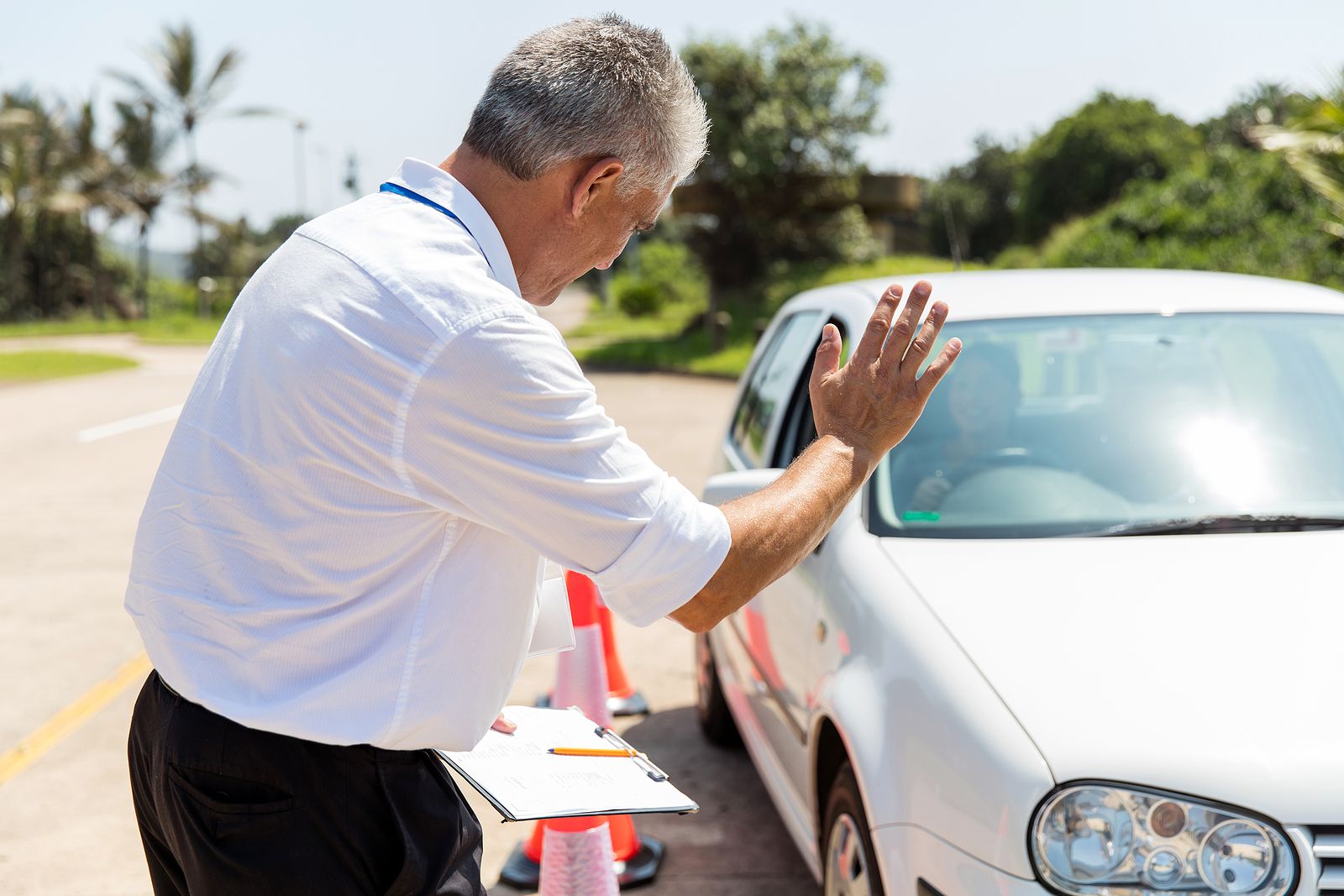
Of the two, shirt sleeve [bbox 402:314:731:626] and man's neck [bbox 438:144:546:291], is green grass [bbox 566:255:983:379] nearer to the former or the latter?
man's neck [bbox 438:144:546:291]

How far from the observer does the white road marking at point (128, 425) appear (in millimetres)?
13656

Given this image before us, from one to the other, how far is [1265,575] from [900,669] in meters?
0.79

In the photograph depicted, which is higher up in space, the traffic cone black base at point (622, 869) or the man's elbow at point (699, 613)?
the man's elbow at point (699, 613)

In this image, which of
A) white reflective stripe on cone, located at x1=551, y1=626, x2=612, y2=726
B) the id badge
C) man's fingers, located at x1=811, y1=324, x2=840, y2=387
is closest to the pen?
the id badge

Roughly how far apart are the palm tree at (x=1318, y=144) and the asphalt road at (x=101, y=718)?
219 inches

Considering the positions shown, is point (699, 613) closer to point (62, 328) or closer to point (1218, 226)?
point (1218, 226)

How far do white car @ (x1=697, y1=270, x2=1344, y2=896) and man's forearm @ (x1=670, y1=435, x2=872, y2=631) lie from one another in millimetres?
701

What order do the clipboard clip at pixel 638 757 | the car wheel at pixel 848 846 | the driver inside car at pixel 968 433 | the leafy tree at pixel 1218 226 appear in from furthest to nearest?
1. the leafy tree at pixel 1218 226
2. the driver inside car at pixel 968 433
3. the car wheel at pixel 848 846
4. the clipboard clip at pixel 638 757

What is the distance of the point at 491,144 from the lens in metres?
1.57

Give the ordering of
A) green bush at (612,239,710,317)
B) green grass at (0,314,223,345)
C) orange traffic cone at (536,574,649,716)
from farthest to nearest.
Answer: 1. green bush at (612,239,710,317)
2. green grass at (0,314,223,345)
3. orange traffic cone at (536,574,649,716)

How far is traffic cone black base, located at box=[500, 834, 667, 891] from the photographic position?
3623 millimetres

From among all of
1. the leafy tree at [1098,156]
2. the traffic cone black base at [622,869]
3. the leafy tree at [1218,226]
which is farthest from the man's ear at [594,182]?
the leafy tree at [1098,156]

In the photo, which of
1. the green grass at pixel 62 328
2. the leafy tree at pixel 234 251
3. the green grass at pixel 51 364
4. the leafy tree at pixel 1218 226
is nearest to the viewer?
the leafy tree at pixel 1218 226

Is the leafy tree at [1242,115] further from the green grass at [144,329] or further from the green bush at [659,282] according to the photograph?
the green grass at [144,329]
